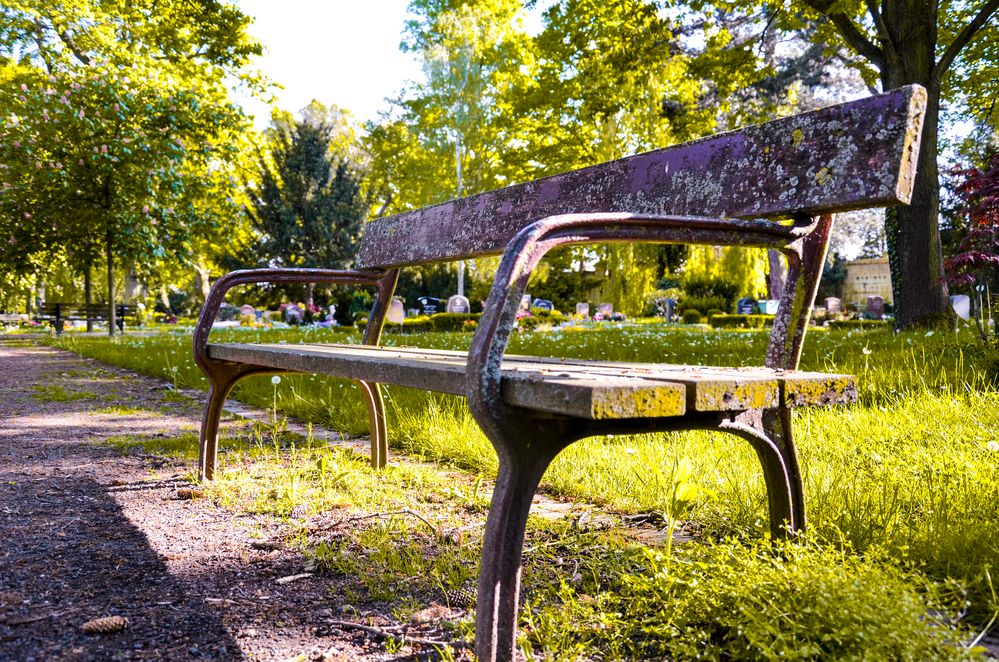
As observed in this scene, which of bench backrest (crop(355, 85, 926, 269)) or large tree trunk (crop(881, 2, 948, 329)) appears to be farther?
large tree trunk (crop(881, 2, 948, 329))

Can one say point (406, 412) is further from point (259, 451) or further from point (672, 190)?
point (672, 190)

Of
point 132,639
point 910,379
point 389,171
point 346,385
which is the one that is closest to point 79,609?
point 132,639

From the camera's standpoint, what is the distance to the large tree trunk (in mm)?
8172

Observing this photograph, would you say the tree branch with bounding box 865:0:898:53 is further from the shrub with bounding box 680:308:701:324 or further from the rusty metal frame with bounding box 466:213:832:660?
the shrub with bounding box 680:308:701:324

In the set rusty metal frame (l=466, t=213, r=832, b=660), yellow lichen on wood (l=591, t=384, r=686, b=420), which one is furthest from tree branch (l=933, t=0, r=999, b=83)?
yellow lichen on wood (l=591, t=384, r=686, b=420)

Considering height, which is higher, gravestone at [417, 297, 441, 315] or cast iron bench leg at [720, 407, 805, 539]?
gravestone at [417, 297, 441, 315]

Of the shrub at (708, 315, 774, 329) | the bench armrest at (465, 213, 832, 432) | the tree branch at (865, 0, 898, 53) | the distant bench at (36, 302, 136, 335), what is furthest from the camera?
the distant bench at (36, 302, 136, 335)

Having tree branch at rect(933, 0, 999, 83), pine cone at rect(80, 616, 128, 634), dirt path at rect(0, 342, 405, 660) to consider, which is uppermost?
tree branch at rect(933, 0, 999, 83)

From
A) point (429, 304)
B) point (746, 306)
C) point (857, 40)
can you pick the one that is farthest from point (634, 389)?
point (429, 304)

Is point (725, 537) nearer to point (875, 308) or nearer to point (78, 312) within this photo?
point (78, 312)

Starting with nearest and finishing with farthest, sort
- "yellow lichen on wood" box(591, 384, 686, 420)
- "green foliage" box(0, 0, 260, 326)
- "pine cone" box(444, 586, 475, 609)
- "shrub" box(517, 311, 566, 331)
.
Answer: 1. "yellow lichen on wood" box(591, 384, 686, 420)
2. "pine cone" box(444, 586, 475, 609)
3. "green foliage" box(0, 0, 260, 326)
4. "shrub" box(517, 311, 566, 331)

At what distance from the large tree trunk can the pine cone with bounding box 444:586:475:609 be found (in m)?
8.41

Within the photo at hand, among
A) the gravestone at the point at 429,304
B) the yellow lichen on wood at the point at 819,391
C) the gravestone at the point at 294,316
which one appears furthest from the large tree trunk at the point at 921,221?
the gravestone at the point at 294,316

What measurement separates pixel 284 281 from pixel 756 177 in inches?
76.5
